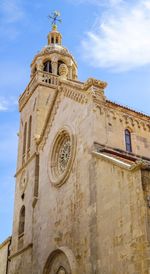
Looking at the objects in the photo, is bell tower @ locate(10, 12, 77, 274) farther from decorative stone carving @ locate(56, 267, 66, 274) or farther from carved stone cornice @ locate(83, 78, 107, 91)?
carved stone cornice @ locate(83, 78, 107, 91)

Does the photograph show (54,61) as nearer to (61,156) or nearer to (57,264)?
(61,156)

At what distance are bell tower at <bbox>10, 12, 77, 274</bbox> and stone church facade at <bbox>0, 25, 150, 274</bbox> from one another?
0.07 m

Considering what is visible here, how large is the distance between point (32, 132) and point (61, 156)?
5.41 metres

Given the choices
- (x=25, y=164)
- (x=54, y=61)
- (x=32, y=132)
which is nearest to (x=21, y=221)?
(x=25, y=164)

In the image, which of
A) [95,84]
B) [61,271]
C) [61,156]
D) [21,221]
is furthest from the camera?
[21,221]

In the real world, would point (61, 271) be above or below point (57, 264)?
below

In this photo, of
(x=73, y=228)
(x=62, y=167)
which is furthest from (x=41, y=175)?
(x=73, y=228)

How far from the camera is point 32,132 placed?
2794 cm

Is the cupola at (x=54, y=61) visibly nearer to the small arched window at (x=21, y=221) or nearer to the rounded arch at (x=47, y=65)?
the rounded arch at (x=47, y=65)

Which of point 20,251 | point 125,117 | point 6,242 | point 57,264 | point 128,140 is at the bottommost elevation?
point 57,264

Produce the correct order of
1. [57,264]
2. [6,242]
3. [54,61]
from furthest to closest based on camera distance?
1. [54,61]
2. [6,242]
3. [57,264]

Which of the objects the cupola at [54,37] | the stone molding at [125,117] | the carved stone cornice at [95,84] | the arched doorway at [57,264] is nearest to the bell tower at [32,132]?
the cupola at [54,37]

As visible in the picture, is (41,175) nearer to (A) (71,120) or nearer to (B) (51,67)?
(A) (71,120)

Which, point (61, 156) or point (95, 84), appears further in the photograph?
point (61, 156)
